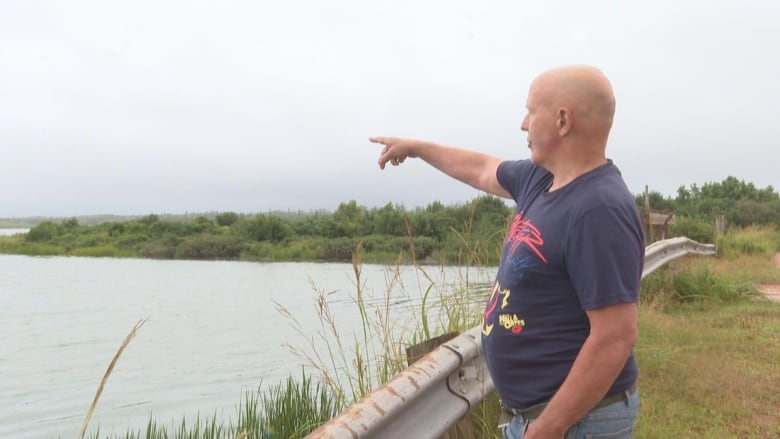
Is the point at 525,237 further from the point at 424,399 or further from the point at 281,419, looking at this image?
the point at 281,419

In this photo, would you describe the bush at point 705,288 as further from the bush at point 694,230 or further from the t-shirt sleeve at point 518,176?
the t-shirt sleeve at point 518,176

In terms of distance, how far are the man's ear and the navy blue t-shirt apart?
138 mm

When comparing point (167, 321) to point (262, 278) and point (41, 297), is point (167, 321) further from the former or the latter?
point (262, 278)

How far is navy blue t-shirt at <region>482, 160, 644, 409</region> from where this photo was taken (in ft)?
5.42

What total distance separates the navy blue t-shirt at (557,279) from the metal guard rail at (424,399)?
32 centimetres

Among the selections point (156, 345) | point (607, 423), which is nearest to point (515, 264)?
point (607, 423)

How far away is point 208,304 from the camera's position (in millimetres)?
12398

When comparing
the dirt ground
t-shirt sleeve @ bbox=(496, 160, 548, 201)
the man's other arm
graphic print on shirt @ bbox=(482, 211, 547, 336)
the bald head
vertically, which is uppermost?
the bald head

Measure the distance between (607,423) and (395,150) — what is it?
63.1 inches

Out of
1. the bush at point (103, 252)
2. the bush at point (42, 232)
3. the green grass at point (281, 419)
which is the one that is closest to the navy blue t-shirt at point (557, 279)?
the green grass at point (281, 419)

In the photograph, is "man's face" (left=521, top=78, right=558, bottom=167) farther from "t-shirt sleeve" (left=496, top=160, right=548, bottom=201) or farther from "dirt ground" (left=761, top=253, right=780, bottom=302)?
"dirt ground" (left=761, top=253, right=780, bottom=302)

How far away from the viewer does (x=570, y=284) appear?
1.80 m

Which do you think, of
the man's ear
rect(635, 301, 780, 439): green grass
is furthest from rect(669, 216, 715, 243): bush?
the man's ear

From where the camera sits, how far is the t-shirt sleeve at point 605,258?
5.38ft
